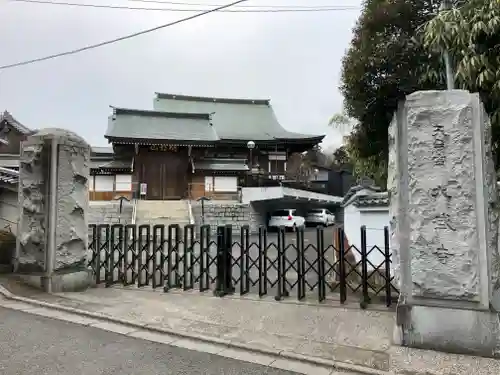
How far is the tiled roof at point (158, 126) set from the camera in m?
25.7

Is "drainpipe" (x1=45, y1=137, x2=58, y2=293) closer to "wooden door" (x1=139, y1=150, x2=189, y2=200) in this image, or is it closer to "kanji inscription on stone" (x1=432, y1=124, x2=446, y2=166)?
"kanji inscription on stone" (x1=432, y1=124, x2=446, y2=166)

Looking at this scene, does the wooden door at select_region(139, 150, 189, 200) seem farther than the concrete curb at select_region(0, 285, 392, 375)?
Yes

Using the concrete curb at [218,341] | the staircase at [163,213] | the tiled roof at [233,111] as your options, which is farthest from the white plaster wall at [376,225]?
the tiled roof at [233,111]

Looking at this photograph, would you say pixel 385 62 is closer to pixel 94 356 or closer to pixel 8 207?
pixel 94 356

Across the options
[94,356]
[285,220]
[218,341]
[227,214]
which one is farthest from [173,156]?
[94,356]

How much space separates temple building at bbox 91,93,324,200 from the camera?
25281 millimetres

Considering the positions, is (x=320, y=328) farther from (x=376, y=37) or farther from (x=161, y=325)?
(x=376, y=37)

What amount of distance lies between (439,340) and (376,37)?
789cm

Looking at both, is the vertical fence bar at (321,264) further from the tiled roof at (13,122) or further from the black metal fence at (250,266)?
the tiled roof at (13,122)

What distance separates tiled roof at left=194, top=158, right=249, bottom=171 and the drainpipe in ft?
63.2

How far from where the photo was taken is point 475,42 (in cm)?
665

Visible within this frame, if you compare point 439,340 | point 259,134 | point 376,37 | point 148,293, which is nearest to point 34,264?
point 148,293

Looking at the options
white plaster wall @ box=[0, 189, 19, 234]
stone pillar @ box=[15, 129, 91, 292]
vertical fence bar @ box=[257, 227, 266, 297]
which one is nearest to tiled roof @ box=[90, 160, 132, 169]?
white plaster wall @ box=[0, 189, 19, 234]

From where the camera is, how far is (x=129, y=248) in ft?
23.0
